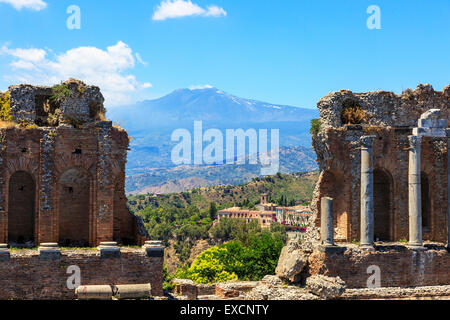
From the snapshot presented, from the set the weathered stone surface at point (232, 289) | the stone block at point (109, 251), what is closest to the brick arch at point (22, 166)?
the stone block at point (109, 251)

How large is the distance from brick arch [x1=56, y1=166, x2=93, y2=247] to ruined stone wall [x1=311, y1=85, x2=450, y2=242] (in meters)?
12.0

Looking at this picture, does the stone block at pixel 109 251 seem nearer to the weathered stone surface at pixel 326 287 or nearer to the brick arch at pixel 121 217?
the brick arch at pixel 121 217

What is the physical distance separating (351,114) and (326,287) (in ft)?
34.5

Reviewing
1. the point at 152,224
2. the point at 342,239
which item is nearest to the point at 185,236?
the point at 152,224

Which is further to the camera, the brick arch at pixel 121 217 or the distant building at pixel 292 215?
the distant building at pixel 292 215

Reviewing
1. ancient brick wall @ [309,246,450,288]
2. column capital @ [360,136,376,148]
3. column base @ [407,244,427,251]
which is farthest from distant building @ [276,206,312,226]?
column capital @ [360,136,376,148]

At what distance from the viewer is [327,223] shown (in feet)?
90.8

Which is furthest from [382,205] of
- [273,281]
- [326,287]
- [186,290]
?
[186,290]

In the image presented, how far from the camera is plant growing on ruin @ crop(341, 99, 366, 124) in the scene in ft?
102

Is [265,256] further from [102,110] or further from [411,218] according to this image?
[102,110]

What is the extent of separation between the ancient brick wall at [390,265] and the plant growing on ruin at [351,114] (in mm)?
7177

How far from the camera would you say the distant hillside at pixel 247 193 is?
180 metres

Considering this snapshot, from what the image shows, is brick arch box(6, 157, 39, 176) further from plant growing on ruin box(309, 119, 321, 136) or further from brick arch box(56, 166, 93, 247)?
plant growing on ruin box(309, 119, 321, 136)

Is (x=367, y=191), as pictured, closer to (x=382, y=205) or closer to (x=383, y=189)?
(x=383, y=189)
